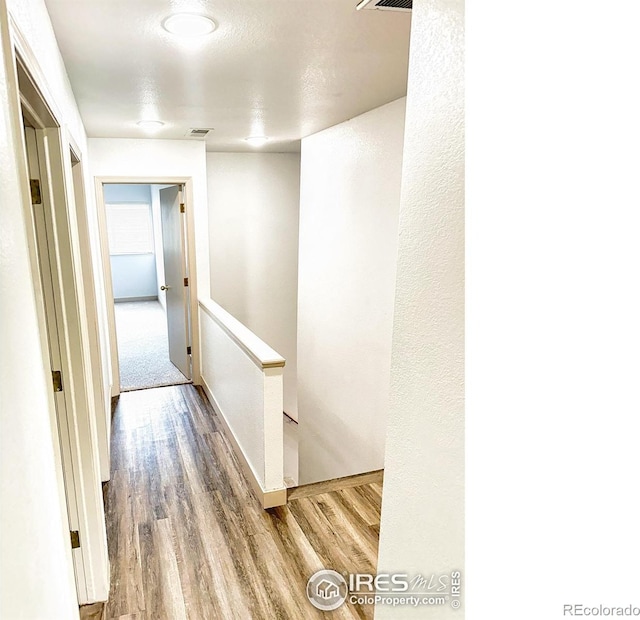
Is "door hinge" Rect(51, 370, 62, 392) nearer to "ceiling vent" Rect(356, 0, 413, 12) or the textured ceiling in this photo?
the textured ceiling

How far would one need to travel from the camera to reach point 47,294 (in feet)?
5.97

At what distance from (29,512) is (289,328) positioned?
506 cm

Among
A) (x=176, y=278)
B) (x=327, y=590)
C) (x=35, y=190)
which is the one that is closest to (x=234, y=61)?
(x=35, y=190)

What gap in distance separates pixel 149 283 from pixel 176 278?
17.5 feet

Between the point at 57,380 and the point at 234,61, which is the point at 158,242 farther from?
the point at 57,380

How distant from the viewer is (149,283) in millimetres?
10055

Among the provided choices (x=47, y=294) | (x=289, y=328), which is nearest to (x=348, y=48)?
(x=47, y=294)

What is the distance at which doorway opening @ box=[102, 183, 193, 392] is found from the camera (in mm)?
4961

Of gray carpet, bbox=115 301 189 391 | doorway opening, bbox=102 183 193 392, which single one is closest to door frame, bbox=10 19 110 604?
doorway opening, bbox=102 183 193 392

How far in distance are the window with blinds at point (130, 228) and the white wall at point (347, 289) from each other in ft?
19.1

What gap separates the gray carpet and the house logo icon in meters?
3.15

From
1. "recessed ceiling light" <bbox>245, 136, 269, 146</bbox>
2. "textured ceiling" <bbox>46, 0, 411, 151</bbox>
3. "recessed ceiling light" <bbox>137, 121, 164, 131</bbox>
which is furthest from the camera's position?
"recessed ceiling light" <bbox>245, 136, 269, 146</bbox>
